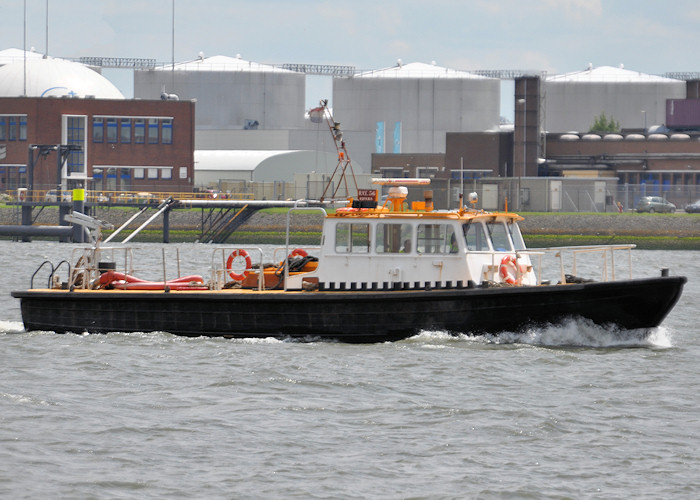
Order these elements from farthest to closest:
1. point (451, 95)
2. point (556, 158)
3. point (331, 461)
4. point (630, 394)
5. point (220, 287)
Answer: point (451, 95), point (556, 158), point (220, 287), point (630, 394), point (331, 461)

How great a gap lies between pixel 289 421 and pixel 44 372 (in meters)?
5.44

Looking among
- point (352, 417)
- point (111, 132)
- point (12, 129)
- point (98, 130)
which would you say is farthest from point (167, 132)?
point (352, 417)

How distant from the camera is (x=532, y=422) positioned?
15961mm

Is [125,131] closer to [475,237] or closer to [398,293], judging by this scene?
[475,237]

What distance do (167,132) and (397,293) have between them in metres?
65.4

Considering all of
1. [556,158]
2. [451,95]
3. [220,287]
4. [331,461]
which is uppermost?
[451,95]

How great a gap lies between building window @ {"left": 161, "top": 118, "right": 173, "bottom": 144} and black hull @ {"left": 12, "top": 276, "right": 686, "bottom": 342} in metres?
63.2

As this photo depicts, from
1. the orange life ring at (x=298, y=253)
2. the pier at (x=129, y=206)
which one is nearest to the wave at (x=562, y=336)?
the orange life ring at (x=298, y=253)

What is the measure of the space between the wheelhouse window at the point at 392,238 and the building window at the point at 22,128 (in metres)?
66.7

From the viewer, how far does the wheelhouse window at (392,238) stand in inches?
859

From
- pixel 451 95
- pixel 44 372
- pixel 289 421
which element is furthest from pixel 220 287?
pixel 451 95

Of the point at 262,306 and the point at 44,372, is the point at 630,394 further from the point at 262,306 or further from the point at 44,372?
the point at 44,372

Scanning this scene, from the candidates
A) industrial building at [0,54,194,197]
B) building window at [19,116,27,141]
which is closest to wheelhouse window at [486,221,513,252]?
industrial building at [0,54,194,197]

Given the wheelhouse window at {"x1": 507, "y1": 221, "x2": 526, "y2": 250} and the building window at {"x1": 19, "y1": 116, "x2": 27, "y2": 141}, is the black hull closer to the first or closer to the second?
the wheelhouse window at {"x1": 507, "y1": 221, "x2": 526, "y2": 250}
